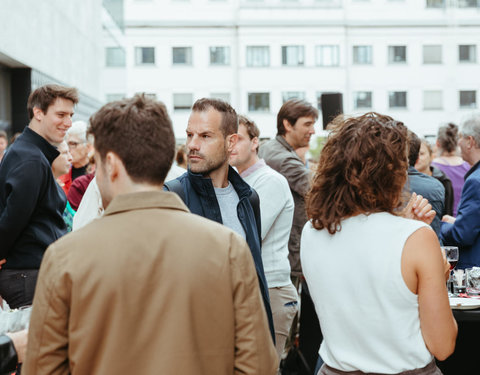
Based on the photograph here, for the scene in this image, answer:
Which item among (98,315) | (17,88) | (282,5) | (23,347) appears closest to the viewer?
(98,315)

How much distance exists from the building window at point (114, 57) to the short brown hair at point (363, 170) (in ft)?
54.9

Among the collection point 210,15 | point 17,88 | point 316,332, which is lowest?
point 316,332

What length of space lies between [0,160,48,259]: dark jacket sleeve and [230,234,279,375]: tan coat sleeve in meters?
2.36

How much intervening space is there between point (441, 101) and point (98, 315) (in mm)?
44276

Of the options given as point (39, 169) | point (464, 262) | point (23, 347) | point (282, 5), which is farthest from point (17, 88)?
point (282, 5)

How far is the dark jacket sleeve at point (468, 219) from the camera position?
468cm

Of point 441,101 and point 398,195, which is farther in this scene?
point 441,101

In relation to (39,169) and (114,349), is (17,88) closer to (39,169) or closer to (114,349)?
(39,169)

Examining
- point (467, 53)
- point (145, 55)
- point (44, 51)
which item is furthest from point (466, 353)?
point (467, 53)

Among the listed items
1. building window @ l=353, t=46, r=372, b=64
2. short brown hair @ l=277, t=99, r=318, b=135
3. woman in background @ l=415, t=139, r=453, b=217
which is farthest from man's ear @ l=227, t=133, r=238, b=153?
building window @ l=353, t=46, r=372, b=64

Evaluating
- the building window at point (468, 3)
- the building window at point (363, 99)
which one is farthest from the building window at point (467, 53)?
the building window at point (363, 99)

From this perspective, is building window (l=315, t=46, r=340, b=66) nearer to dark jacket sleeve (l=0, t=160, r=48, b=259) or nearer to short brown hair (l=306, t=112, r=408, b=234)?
dark jacket sleeve (l=0, t=160, r=48, b=259)

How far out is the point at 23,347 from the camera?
2219 mm

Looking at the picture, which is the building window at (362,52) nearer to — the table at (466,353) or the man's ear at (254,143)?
the man's ear at (254,143)
